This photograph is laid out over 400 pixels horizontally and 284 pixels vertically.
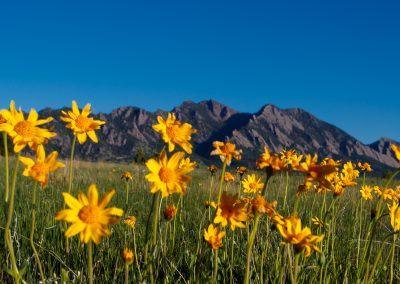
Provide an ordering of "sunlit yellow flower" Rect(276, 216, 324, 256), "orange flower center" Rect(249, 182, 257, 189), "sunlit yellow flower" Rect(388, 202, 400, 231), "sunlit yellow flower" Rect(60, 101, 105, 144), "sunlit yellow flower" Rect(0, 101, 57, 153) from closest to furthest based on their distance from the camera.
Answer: "sunlit yellow flower" Rect(276, 216, 324, 256), "sunlit yellow flower" Rect(0, 101, 57, 153), "sunlit yellow flower" Rect(388, 202, 400, 231), "sunlit yellow flower" Rect(60, 101, 105, 144), "orange flower center" Rect(249, 182, 257, 189)

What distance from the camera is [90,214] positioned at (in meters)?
1.41

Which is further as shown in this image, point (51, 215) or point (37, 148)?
point (51, 215)

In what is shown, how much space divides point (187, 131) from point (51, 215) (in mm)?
2420

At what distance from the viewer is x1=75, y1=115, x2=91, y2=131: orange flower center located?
2354mm

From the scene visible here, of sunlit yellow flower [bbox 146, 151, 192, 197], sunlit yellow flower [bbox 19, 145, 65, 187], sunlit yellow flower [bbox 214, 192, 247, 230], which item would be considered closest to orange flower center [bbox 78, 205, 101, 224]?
sunlit yellow flower [bbox 146, 151, 192, 197]

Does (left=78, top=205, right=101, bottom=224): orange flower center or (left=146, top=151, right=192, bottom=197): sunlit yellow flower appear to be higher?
(left=146, top=151, right=192, bottom=197): sunlit yellow flower

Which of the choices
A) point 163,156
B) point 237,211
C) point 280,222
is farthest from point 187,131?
point 280,222

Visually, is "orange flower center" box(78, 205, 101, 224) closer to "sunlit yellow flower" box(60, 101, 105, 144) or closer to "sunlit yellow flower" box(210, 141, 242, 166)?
"sunlit yellow flower" box(210, 141, 242, 166)

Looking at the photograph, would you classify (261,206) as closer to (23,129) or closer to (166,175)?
(166,175)

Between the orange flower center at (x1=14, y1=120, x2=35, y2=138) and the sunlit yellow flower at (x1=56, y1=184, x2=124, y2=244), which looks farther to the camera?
the orange flower center at (x1=14, y1=120, x2=35, y2=138)

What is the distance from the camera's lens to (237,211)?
1835 mm

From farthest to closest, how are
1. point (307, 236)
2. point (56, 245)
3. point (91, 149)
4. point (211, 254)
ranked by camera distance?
1. point (91, 149)
2. point (56, 245)
3. point (211, 254)
4. point (307, 236)

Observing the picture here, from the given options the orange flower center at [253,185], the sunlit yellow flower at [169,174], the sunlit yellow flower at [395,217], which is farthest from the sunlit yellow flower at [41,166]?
the orange flower center at [253,185]

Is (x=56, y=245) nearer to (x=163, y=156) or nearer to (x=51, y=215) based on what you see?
(x=51, y=215)
